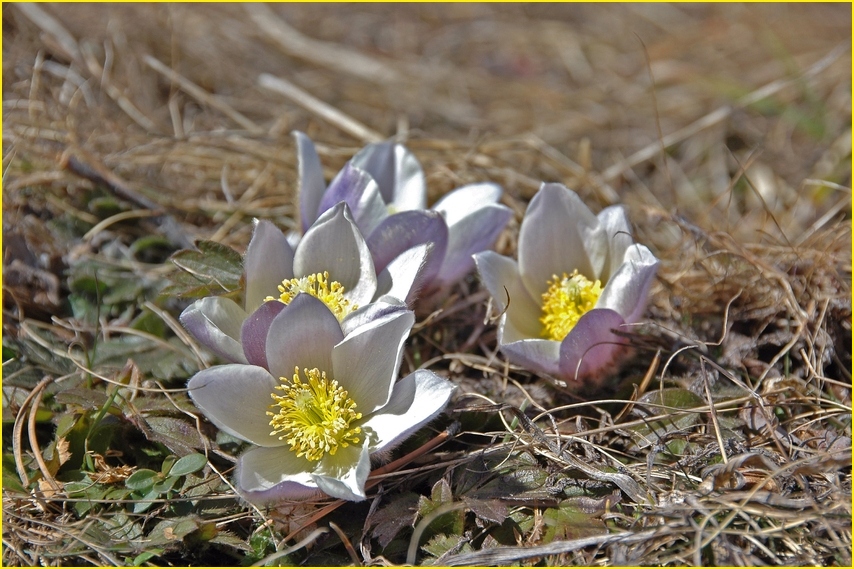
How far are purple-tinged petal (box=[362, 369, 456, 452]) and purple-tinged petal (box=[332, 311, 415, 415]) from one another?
26 millimetres

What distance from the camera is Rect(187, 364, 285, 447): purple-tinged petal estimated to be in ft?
5.10

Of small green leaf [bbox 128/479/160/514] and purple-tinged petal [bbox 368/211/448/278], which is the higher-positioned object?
purple-tinged petal [bbox 368/211/448/278]

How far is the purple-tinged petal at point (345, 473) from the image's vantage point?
4.75 ft

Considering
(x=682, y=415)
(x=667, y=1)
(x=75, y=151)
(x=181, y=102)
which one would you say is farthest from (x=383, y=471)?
(x=667, y=1)

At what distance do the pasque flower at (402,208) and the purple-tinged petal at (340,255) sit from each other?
2.7 inches

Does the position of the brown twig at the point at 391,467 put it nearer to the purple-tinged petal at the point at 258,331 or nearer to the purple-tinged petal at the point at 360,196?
the purple-tinged petal at the point at 258,331

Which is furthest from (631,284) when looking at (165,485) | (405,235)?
(165,485)

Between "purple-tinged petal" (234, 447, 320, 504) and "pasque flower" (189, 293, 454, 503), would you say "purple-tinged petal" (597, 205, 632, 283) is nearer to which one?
"pasque flower" (189, 293, 454, 503)

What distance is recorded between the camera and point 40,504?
Answer: 5.50 ft

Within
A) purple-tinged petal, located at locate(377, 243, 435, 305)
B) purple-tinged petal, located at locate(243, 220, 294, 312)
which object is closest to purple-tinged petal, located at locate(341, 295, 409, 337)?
purple-tinged petal, located at locate(377, 243, 435, 305)

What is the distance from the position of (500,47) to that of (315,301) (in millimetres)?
3574

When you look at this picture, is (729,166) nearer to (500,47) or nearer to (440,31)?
(500,47)

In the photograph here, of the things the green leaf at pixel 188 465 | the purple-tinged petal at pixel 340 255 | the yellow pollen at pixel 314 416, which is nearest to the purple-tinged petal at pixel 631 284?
the purple-tinged petal at pixel 340 255

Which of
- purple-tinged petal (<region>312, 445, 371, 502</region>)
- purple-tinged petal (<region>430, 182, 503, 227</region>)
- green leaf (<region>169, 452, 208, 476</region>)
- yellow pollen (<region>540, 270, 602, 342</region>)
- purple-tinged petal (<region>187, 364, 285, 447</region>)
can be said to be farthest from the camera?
purple-tinged petal (<region>430, 182, 503, 227</region>)
